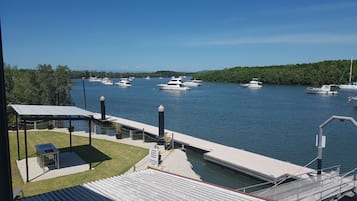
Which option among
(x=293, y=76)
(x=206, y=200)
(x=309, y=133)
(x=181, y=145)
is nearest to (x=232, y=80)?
(x=293, y=76)

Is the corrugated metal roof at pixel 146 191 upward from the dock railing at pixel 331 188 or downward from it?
upward

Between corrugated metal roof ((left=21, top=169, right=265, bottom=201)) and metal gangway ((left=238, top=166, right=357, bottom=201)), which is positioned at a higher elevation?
corrugated metal roof ((left=21, top=169, right=265, bottom=201))

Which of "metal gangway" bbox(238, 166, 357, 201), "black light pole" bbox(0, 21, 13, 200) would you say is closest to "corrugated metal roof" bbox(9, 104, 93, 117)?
"metal gangway" bbox(238, 166, 357, 201)

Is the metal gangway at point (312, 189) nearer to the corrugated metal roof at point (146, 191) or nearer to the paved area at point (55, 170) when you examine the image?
the corrugated metal roof at point (146, 191)

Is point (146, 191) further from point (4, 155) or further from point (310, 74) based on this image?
point (310, 74)

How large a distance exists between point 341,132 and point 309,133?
232cm

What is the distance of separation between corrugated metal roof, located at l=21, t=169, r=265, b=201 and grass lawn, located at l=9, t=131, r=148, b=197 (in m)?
3.57

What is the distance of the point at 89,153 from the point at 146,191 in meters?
7.98

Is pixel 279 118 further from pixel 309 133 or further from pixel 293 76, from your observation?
pixel 293 76

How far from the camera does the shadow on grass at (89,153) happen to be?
12.4 meters

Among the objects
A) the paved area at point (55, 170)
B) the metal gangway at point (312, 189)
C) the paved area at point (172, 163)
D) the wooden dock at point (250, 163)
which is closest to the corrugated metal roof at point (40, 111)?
the paved area at point (55, 170)

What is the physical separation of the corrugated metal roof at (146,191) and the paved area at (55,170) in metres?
4.68

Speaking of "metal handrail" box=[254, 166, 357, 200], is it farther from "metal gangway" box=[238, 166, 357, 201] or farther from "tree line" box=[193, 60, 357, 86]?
"tree line" box=[193, 60, 357, 86]

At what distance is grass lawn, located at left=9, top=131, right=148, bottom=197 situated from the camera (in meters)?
9.62
